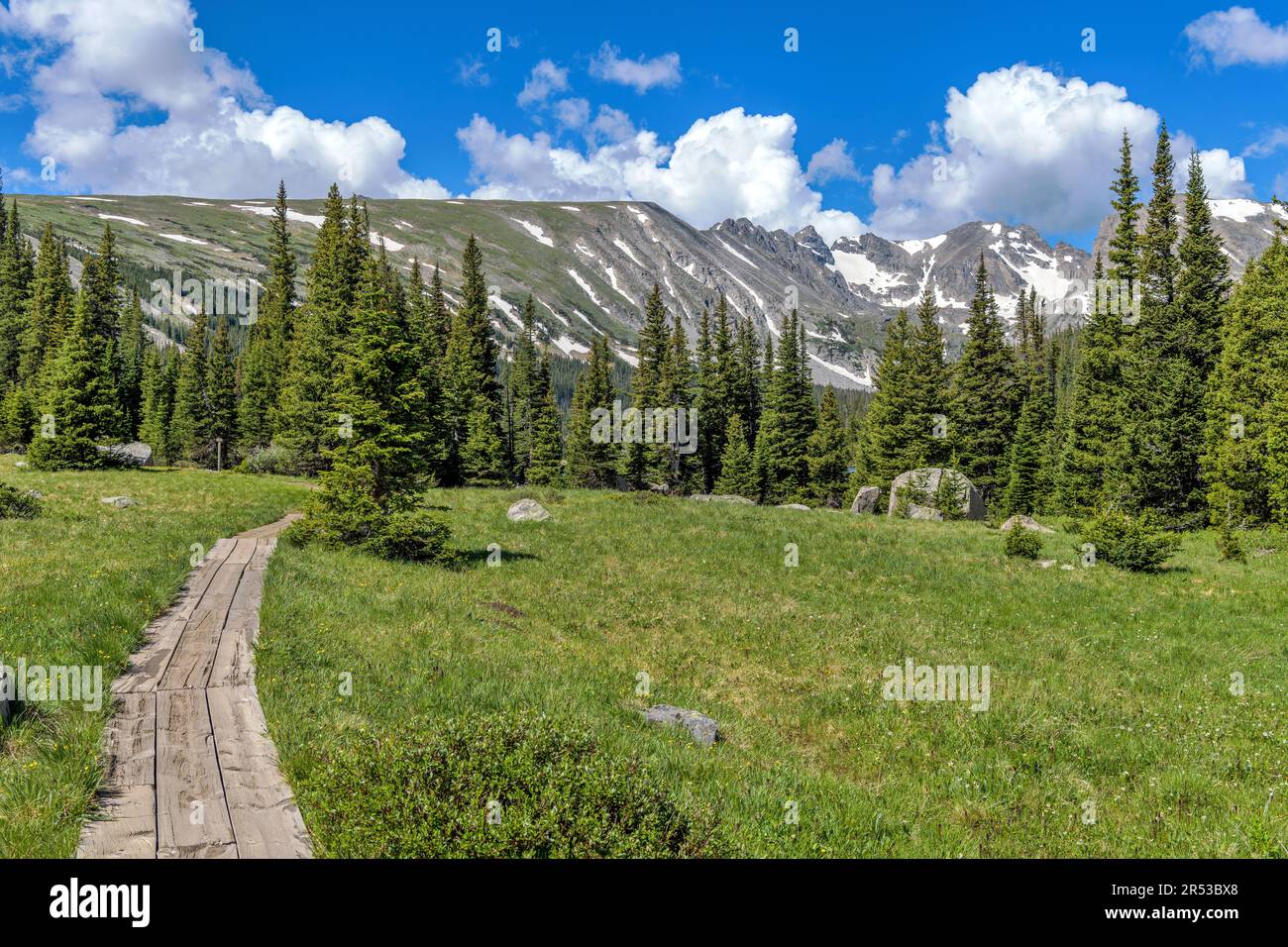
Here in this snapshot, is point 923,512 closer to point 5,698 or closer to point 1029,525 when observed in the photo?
point 1029,525

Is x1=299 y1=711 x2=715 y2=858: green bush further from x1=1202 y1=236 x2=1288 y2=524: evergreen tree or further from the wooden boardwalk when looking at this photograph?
x1=1202 y1=236 x2=1288 y2=524: evergreen tree

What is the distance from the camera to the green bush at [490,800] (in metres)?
5.09

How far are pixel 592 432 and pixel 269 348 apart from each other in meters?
29.7

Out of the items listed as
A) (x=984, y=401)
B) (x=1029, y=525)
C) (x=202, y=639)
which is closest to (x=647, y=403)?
(x=984, y=401)

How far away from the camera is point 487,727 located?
6.60 m

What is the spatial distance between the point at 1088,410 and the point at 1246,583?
27.3m

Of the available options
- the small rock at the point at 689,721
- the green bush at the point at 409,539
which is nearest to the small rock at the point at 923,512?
the green bush at the point at 409,539

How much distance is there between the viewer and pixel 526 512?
34.1 m

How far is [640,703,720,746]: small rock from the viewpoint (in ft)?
34.9

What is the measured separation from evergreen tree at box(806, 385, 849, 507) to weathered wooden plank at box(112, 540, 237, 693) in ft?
182

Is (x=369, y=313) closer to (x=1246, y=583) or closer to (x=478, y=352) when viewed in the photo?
(x=1246, y=583)

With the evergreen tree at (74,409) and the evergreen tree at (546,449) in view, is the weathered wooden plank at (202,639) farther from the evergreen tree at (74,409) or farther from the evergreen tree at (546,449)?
the evergreen tree at (546,449)

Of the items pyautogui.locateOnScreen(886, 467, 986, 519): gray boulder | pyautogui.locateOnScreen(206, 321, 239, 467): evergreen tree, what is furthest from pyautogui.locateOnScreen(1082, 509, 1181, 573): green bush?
pyautogui.locateOnScreen(206, 321, 239, 467): evergreen tree
